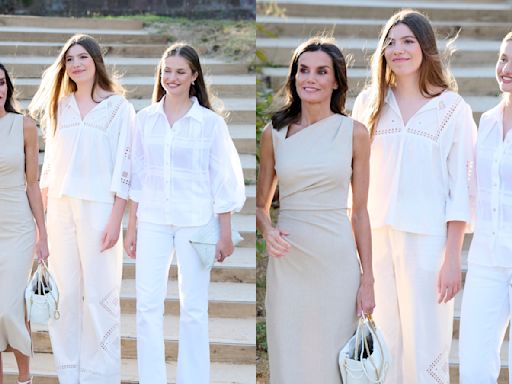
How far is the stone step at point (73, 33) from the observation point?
670 centimetres

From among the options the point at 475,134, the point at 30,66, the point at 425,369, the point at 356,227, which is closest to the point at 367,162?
the point at 356,227

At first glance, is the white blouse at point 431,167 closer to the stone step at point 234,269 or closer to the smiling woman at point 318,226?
the smiling woman at point 318,226

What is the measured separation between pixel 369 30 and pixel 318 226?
396 centimetres

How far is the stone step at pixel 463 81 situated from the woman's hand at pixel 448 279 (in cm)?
272

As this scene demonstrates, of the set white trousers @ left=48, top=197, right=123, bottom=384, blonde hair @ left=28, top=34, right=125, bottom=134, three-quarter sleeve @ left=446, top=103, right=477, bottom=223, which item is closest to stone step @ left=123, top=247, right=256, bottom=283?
white trousers @ left=48, top=197, right=123, bottom=384

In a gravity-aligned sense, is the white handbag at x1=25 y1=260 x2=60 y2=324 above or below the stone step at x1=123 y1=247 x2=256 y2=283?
above

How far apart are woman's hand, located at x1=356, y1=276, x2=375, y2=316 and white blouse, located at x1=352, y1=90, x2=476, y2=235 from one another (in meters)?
0.28

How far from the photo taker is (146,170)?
3771mm

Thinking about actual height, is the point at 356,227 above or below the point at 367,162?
below

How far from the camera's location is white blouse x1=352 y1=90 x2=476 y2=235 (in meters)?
3.46

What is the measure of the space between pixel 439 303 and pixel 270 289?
682 millimetres

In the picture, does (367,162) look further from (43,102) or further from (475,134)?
(43,102)

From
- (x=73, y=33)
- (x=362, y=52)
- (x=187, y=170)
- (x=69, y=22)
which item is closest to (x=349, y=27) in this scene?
(x=362, y=52)

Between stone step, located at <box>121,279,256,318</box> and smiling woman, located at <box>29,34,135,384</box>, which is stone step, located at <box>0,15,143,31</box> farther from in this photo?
smiling woman, located at <box>29,34,135,384</box>
